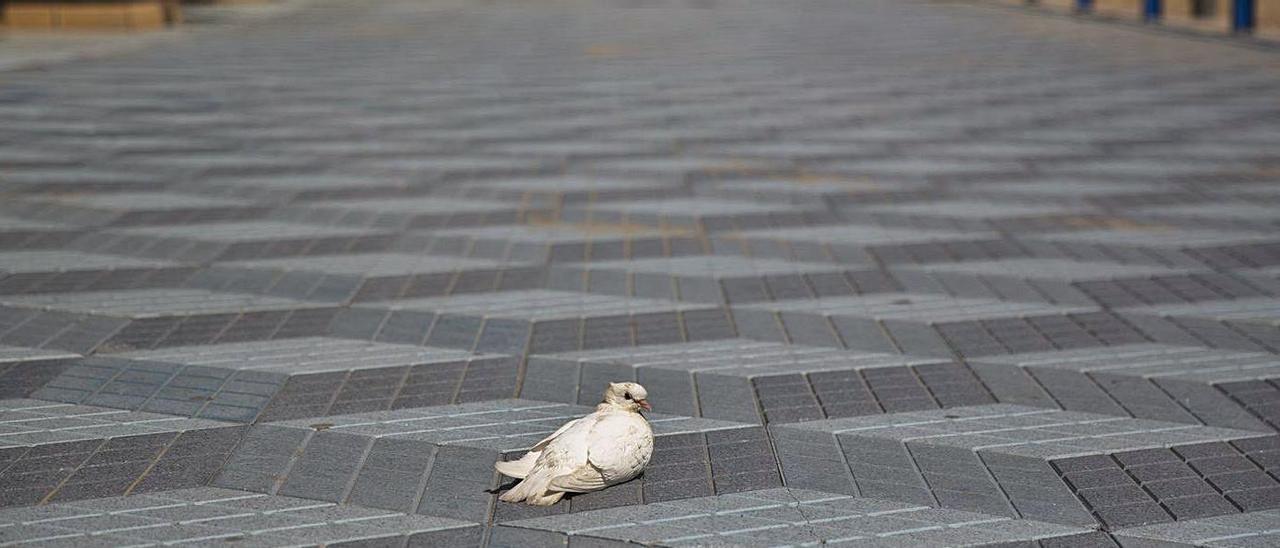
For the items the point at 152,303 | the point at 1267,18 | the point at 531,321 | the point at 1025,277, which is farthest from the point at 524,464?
the point at 1267,18

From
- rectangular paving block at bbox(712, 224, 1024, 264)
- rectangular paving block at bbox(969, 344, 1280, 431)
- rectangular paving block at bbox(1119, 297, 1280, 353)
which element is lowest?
rectangular paving block at bbox(1119, 297, 1280, 353)

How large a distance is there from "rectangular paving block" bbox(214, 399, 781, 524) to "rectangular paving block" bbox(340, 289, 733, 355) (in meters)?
0.82

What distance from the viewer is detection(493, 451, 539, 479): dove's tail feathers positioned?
3.99 m

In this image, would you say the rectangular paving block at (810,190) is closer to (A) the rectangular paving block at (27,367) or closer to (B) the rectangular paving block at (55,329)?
(B) the rectangular paving block at (55,329)

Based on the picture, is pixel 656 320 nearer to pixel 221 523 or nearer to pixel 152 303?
pixel 152 303

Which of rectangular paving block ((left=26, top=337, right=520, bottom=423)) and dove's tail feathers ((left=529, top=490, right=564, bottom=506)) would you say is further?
rectangular paving block ((left=26, top=337, right=520, bottom=423))

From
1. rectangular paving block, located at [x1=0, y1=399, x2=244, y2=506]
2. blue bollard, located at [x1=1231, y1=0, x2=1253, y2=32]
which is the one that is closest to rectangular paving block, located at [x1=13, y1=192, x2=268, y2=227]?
rectangular paving block, located at [x1=0, y1=399, x2=244, y2=506]

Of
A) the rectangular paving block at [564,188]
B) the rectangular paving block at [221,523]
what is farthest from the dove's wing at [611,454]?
the rectangular paving block at [564,188]

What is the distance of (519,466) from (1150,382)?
2363mm

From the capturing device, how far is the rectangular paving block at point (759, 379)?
486 centimetres

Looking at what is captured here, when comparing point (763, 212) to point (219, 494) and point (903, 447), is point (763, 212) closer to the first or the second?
point (903, 447)

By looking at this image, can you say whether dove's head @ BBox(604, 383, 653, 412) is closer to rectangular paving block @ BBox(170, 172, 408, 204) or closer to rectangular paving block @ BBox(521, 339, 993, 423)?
rectangular paving block @ BBox(521, 339, 993, 423)

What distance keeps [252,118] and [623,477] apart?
385 inches

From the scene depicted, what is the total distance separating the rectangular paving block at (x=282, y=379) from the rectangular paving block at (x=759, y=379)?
0.80 ft
